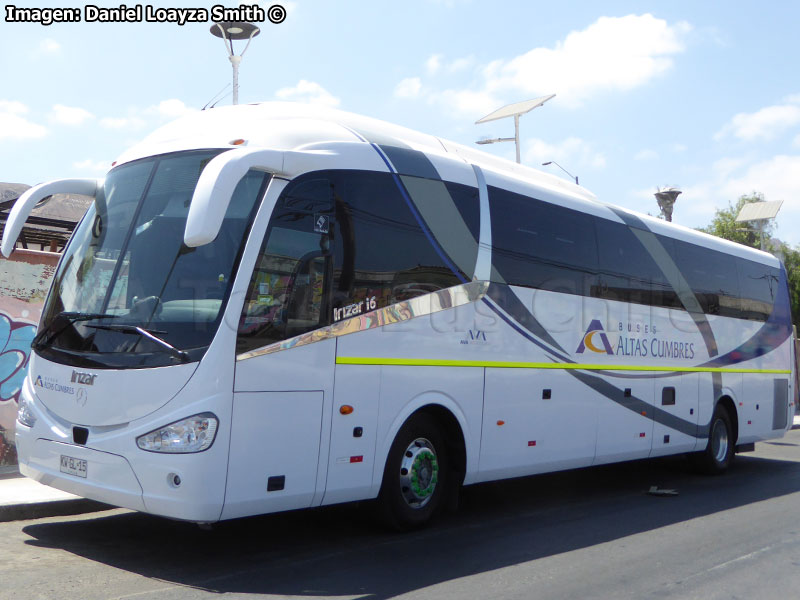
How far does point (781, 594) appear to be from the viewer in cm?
622

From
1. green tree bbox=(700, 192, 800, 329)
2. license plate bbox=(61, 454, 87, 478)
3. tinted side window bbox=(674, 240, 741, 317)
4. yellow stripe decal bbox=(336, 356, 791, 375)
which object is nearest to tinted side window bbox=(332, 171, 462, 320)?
yellow stripe decal bbox=(336, 356, 791, 375)

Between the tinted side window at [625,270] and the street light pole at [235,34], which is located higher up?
the street light pole at [235,34]

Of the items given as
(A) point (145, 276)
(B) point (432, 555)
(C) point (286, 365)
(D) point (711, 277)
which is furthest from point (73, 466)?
(D) point (711, 277)

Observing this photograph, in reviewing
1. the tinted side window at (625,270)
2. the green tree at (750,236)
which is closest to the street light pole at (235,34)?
the tinted side window at (625,270)

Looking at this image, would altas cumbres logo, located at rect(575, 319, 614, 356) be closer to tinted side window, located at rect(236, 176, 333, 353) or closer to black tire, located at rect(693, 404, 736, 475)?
black tire, located at rect(693, 404, 736, 475)

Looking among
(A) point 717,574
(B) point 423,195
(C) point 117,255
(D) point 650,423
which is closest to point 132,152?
(C) point 117,255

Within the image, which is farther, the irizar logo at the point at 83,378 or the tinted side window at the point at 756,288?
the tinted side window at the point at 756,288

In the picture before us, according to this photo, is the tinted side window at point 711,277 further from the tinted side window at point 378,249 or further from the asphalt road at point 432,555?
the tinted side window at point 378,249

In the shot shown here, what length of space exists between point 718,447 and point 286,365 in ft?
31.1

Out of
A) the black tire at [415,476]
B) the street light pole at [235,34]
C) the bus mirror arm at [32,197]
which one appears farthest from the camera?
the street light pole at [235,34]

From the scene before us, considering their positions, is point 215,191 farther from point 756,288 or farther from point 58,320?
point 756,288

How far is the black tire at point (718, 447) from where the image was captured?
13.1 meters

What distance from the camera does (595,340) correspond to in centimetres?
1018

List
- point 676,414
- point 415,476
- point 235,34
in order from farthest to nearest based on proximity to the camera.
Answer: point 235,34
point 676,414
point 415,476
